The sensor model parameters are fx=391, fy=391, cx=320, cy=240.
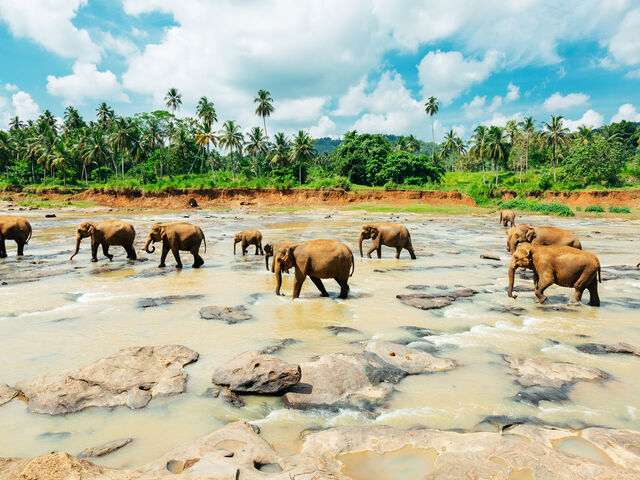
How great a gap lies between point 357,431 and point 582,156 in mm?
66578

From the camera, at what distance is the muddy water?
4375 mm

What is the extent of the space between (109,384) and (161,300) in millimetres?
4818

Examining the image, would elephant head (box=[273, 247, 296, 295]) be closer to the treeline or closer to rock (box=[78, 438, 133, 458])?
rock (box=[78, 438, 133, 458])

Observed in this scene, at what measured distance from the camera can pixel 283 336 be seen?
722 cm

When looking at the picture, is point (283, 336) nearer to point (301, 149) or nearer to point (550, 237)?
point (550, 237)

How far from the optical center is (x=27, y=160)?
2879 inches

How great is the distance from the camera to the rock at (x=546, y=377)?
4.97 m

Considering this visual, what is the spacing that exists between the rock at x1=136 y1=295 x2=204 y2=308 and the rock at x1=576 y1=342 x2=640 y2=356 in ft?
27.3

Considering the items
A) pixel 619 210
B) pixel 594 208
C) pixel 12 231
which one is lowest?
pixel 619 210

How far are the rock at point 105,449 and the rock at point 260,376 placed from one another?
1.33 meters

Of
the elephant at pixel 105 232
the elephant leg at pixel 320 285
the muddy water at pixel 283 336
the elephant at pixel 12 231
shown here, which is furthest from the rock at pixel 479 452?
the elephant at pixel 12 231

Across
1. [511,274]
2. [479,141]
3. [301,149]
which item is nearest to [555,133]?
[479,141]

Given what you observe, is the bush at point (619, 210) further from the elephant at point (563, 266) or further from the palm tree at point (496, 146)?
the elephant at point (563, 266)

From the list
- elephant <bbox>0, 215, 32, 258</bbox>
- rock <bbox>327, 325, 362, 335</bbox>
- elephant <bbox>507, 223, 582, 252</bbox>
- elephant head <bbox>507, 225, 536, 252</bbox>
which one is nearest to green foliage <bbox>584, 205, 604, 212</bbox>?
elephant head <bbox>507, 225, 536, 252</bbox>
